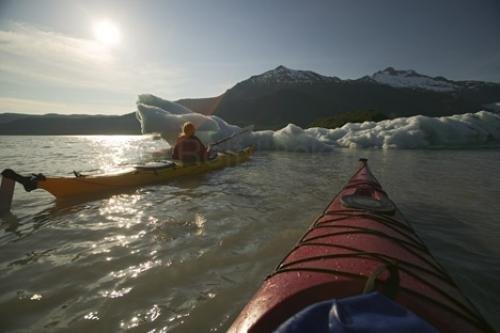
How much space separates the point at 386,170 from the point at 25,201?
1165cm

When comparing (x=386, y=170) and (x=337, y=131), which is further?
(x=337, y=131)

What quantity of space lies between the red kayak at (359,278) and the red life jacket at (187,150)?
24.8ft

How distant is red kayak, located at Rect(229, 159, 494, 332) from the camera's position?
69.7 inches

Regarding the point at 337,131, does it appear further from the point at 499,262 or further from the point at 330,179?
the point at 499,262

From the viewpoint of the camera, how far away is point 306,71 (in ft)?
591

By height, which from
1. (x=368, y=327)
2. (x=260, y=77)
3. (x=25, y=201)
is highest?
(x=260, y=77)

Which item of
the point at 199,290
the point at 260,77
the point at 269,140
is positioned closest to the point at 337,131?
the point at 269,140

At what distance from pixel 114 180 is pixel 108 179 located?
169 millimetres

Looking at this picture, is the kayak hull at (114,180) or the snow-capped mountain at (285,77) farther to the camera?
the snow-capped mountain at (285,77)

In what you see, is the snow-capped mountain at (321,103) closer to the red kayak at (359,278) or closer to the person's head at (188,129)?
the person's head at (188,129)

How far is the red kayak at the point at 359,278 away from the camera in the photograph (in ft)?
5.81

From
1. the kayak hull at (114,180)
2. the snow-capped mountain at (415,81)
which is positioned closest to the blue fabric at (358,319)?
the kayak hull at (114,180)

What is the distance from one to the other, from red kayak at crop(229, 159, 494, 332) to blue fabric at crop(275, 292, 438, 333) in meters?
0.29

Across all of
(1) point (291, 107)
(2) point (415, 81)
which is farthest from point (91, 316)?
(2) point (415, 81)
